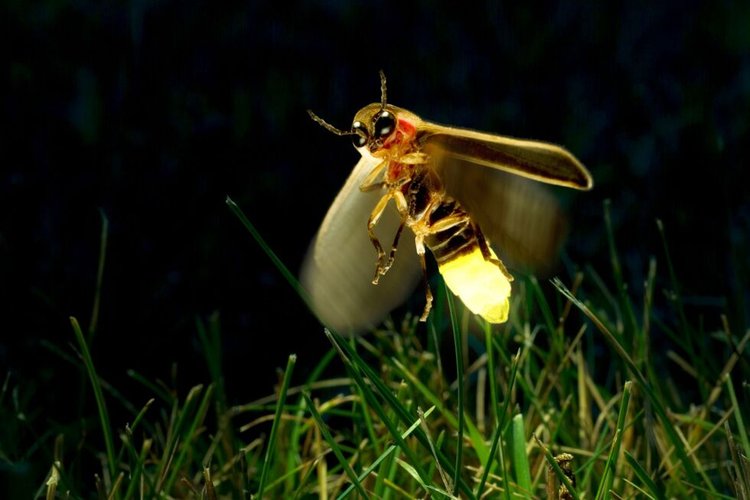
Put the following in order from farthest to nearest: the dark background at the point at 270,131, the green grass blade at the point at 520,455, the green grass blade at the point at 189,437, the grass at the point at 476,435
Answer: the dark background at the point at 270,131 < the green grass blade at the point at 189,437 < the green grass blade at the point at 520,455 < the grass at the point at 476,435

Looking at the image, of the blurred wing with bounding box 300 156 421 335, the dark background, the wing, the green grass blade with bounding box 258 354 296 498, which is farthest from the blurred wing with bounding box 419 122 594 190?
the dark background

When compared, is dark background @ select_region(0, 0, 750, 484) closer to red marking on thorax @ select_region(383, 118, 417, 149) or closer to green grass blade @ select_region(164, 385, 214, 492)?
green grass blade @ select_region(164, 385, 214, 492)

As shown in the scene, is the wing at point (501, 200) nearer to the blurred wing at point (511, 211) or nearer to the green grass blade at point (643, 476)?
the blurred wing at point (511, 211)

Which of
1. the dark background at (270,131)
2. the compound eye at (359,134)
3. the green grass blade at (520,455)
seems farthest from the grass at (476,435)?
the dark background at (270,131)

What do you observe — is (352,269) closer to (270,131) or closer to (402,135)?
(402,135)

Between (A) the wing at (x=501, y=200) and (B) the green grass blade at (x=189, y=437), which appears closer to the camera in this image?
(A) the wing at (x=501, y=200)

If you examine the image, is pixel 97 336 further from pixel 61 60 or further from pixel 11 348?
pixel 61 60

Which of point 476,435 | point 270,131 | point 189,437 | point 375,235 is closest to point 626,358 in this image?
point 375,235
